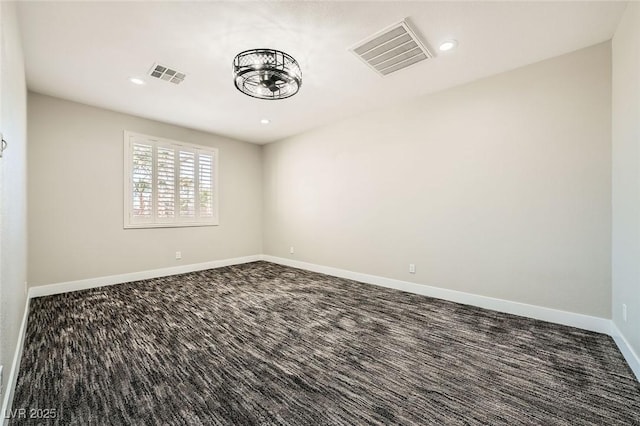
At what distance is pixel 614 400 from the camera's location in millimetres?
1662

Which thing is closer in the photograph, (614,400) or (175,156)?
(614,400)

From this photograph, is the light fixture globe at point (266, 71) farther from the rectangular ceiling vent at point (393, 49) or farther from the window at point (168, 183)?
the window at point (168, 183)

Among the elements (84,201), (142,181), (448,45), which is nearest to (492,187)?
(448,45)

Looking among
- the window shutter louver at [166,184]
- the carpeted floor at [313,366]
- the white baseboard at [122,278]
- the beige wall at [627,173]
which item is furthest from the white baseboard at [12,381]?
the beige wall at [627,173]

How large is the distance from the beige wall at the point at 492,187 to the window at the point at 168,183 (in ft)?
8.43

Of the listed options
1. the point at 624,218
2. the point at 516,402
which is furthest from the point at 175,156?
the point at 624,218

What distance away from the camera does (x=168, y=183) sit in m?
4.98

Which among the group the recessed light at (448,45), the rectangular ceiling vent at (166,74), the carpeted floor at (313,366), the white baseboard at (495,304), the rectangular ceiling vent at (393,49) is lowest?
the carpeted floor at (313,366)

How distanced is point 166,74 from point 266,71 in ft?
5.13

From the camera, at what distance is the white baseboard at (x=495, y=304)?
2.66 m

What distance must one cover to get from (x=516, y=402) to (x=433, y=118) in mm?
3251

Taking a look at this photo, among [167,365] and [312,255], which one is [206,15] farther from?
[312,255]

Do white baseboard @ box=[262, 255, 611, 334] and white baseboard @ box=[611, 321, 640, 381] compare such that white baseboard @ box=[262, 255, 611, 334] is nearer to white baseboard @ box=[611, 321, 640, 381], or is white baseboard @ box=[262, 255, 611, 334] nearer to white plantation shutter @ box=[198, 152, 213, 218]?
white baseboard @ box=[611, 321, 640, 381]

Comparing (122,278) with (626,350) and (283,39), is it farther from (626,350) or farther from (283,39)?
(626,350)
